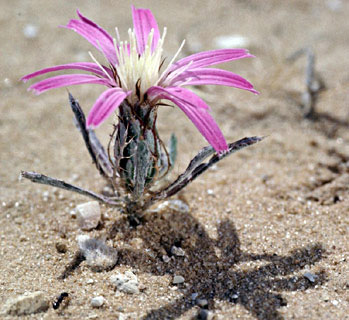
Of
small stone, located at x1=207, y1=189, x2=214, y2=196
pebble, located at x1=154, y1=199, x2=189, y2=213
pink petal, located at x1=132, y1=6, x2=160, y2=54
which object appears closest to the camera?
pink petal, located at x1=132, y1=6, x2=160, y2=54

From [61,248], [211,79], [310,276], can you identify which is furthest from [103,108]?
[310,276]

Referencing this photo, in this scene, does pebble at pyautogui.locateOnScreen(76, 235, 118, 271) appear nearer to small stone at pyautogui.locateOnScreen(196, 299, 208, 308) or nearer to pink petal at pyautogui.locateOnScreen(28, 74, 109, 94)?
small stone at pyautogui.locateOnScreen(196, 299, 208, 308)

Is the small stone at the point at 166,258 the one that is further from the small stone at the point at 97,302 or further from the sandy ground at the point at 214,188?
the small stone at the point at 97,302

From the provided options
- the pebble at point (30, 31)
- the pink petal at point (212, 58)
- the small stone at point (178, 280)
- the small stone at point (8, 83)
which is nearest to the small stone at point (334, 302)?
the small stone at point (178, 280)

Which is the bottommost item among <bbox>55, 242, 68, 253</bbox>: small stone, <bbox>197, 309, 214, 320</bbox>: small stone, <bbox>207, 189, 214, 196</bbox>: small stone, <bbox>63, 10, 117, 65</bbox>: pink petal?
<bbox>197, 309, 214, 320</bbox>: small stone

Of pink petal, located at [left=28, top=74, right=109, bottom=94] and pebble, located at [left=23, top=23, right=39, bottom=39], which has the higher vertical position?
pebble, located at [left=23, top=23, right=39, bottom=39]

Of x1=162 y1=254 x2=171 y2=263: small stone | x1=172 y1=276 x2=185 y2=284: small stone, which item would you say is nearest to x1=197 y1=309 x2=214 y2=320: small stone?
x1=172 y1=276 x2=185 y2=284: small stone

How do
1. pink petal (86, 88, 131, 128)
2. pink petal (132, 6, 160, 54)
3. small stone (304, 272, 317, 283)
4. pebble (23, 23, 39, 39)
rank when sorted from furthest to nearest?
pebble (23, 23, 39, 39), pink petal (132, 6, 160, 54), small stone (304, 272, 317, 283), pink petal (86, 88, 131, 128)
